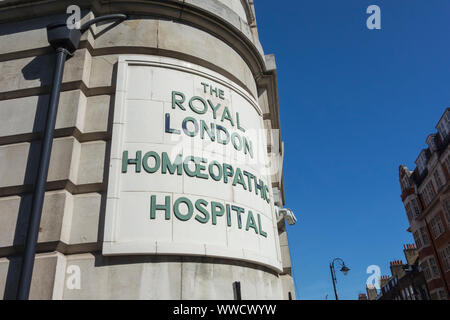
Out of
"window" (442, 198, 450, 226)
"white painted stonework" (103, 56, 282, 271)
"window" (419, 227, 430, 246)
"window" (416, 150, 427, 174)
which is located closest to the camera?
"white painted stonework" (103, 56, 282, 271)

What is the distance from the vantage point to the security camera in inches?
385

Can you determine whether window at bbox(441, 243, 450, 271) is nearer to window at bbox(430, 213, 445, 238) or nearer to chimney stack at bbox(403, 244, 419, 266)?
window at bbox(430, 213, 445, 238)

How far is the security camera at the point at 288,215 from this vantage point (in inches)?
385

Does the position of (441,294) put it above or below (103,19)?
below

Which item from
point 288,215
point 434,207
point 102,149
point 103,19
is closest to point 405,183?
point 434,207

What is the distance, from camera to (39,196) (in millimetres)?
4926

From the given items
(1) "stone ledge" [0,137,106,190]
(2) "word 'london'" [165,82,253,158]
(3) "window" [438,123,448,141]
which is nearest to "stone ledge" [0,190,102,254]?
(1) "stone ledge" [0,137,106,190]

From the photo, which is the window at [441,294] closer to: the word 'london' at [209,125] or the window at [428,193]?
the window at [428,193]

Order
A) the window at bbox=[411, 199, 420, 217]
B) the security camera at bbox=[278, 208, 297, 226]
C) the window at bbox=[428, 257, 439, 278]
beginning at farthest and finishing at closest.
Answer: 1. the window at bbox=[411, 199, 420, 217]
2. the window at bbox=[428, 257, 439, 278]
3. the security camera at bbox=[278, 208, 297, 226]

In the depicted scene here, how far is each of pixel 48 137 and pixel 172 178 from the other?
6.68 ft

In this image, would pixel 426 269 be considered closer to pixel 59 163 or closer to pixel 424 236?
pixel 424 236

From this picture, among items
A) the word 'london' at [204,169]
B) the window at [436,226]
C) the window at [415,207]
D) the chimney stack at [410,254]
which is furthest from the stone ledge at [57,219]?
the chimney stack at [410,254]

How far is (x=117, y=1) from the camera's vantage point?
7.20m
